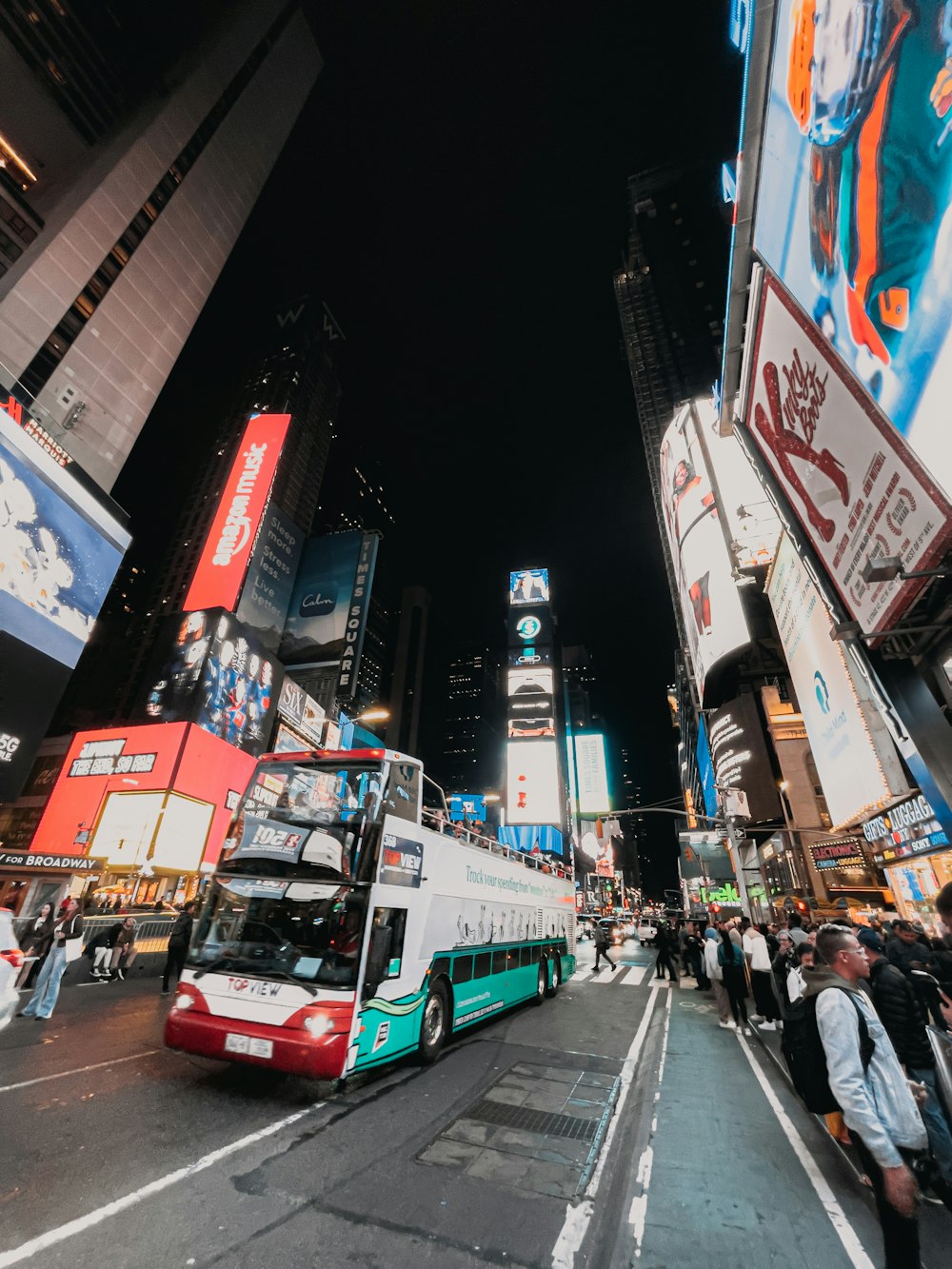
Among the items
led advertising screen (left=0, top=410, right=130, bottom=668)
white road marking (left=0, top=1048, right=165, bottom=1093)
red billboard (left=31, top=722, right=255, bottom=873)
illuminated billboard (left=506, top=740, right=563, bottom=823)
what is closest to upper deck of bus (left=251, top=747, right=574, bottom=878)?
white road marking (left=0, top=1048, right=165, bottom=1093)

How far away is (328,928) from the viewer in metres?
6.03

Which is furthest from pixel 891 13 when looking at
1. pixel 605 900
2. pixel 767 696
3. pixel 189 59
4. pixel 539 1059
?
pixel 605 900

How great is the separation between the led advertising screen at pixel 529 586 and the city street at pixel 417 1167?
54.1 metres

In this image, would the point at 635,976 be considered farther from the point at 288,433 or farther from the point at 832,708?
the point at 288,433

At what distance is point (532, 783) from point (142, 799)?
2991 centimetres

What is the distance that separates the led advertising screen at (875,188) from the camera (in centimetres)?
480

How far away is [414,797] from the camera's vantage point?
7762 mm

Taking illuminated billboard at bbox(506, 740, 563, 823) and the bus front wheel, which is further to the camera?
illuminated billboard at bbox(506, 740, 563, 823)

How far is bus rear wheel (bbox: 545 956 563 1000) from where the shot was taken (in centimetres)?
1403

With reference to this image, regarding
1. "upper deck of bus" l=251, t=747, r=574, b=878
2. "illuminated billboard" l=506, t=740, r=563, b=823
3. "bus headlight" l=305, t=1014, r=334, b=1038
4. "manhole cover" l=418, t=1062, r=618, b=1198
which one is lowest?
"manhole cover" l=418, t=1062, r=618, b=1198

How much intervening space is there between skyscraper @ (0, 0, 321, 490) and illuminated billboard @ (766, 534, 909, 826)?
28.7 m

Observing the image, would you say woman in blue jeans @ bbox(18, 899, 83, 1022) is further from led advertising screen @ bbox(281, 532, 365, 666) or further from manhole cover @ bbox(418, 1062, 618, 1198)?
led advertising screen @ bbox(281, 532, 365, 666)

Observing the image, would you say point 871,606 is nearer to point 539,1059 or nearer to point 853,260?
point 853,260

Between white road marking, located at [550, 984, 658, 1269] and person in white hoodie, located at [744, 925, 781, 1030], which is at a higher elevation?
person in white hoodie, located at [744, 925, 781, 1030]
